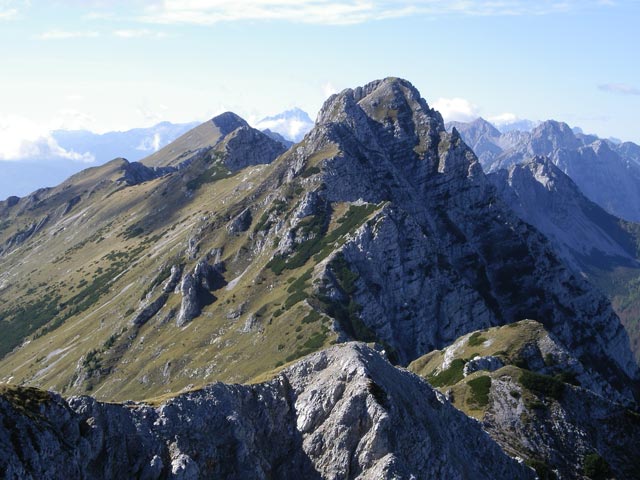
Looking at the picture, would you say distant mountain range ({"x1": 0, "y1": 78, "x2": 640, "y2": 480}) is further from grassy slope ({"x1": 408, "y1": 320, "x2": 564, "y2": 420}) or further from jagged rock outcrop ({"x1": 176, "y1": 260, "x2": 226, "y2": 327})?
jagged rock outcrop ({"x1": 176, "y1": 260, "x2": 226, "y2": 327})

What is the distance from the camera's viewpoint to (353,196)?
19225 centimetres

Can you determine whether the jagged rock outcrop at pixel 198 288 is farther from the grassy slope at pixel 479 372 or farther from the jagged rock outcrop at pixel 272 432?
the jagged rock outcrop at pixel 272 432

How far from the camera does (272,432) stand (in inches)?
1925

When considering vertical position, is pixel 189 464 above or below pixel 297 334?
above

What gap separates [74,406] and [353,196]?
157358 millimetres

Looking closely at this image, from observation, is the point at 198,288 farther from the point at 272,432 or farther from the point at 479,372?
the point at 272,432

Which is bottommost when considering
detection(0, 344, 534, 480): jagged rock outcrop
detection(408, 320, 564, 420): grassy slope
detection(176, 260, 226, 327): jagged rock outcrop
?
detection(176, 260, 226, 327): jagged rock outcrop

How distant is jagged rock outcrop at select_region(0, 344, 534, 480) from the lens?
35.5 m

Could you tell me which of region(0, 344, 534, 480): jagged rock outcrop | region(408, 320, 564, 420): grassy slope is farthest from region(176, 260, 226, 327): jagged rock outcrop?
region(0, 344, 534, 480): jagged rock outcrop

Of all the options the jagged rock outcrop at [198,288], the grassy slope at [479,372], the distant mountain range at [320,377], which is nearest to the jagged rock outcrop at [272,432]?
the distant mountain range at [320,377]

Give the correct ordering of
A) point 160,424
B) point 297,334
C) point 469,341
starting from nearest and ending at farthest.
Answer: point 160,424
point 469,341
point 297,334

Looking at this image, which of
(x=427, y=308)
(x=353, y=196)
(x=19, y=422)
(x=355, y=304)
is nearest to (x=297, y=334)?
(x=355, y=304)

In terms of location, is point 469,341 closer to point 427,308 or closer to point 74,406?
point 427,308

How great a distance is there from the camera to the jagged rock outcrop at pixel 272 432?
35469 mm
